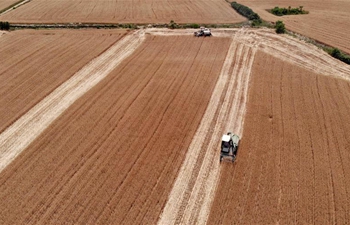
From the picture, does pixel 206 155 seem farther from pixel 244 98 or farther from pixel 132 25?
pixel 132 25

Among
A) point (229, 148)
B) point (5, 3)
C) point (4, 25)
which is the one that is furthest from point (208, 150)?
point (5, 3)

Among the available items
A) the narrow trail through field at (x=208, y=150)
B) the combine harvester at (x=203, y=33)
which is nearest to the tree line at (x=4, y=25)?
the combine harvester at (x=203, y=33)

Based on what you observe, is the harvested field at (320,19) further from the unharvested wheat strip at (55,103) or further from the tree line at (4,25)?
the tree line at (4,25)

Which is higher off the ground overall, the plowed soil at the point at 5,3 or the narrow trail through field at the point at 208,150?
the plowed soil at the point at 5,3

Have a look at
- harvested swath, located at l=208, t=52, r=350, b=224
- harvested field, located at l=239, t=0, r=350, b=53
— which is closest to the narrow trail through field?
harvested swath, located at l=208, t=52, r=350, b=224

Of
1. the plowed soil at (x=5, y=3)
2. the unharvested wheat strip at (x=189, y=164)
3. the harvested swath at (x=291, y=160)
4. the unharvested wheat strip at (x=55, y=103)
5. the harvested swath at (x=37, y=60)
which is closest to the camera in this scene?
the harvested swath at (x=291, y=160)

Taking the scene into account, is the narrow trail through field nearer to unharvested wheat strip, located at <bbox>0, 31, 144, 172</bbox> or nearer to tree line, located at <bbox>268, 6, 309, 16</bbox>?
unharvested wheat strip, located at <bbox>0, 31, 144, 172</bbox>

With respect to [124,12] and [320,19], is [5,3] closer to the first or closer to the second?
[124,12]
